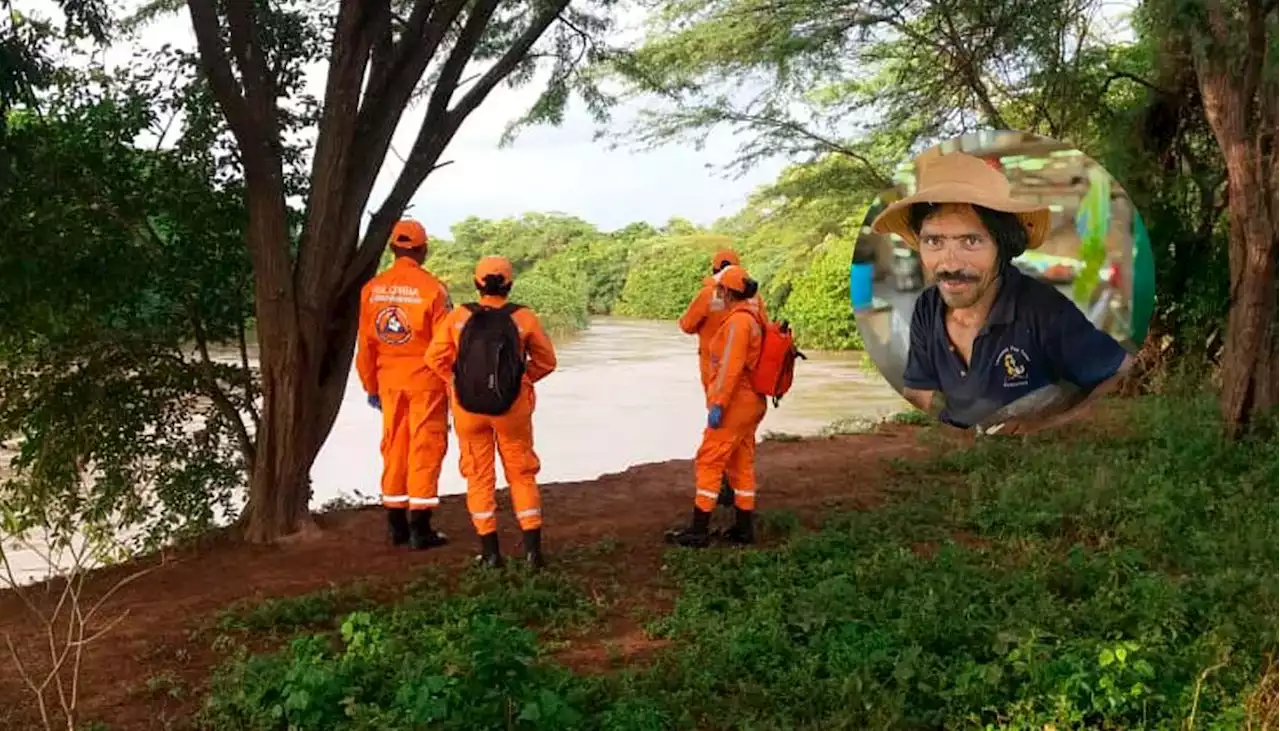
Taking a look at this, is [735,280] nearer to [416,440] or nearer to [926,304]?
[416,440]

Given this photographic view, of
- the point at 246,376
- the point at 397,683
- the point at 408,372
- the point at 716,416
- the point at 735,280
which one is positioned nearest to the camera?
the point at 397,683

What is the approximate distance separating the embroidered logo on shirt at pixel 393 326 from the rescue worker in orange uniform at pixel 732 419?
5.99 feet

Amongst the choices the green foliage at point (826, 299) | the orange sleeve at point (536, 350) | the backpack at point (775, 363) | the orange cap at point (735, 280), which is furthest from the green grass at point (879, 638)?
the green foliage at point (826, 299)

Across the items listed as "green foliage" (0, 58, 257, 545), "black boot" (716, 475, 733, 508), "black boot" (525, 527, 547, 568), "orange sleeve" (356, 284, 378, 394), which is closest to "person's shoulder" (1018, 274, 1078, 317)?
"black boot" (525, 527, 547, 568)

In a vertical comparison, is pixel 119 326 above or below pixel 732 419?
above

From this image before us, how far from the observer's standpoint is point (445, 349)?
6.19 metres

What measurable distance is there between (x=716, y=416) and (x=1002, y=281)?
5.43 m

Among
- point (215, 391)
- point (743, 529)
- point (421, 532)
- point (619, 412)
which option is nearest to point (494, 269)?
point (421, 532)

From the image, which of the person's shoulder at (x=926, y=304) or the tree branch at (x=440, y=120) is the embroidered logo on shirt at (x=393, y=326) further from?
the person's shoulder at (x=926, y=304)

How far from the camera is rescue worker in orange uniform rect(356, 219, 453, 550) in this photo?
22.2 ft

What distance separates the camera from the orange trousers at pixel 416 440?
22.6ft

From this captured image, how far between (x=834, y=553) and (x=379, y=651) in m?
2.80

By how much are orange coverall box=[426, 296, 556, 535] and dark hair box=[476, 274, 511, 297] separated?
0.11ft

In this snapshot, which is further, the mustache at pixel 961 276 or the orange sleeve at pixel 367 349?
the orange sleeve at pixel 367 349
